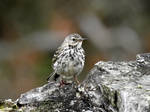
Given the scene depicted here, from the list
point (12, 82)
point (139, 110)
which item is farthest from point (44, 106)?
point (12, 82)

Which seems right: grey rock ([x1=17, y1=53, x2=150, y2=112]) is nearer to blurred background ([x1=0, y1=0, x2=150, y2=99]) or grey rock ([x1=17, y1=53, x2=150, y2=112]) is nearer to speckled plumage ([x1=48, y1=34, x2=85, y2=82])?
speckled plumage ([x1=48, y1=34, x2=85, y2=82])

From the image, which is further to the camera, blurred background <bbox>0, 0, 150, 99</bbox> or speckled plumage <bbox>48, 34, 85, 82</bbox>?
blurred background <bbox>0, 0, 150, 99</bbox>

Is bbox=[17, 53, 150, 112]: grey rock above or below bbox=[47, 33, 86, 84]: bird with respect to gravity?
below

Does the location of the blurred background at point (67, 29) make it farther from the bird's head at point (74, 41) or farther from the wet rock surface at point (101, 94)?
the wet rock surface at point (101, 94)

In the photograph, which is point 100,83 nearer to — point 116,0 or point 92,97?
point 92,97

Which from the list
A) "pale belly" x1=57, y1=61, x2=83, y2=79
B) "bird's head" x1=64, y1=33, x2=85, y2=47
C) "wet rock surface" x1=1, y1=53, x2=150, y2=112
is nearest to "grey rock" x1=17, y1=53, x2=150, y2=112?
"wet rock surface" x1=1, y1=53, x2=150, y2=112

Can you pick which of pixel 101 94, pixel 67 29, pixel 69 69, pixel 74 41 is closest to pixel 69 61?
pixel 69 69
